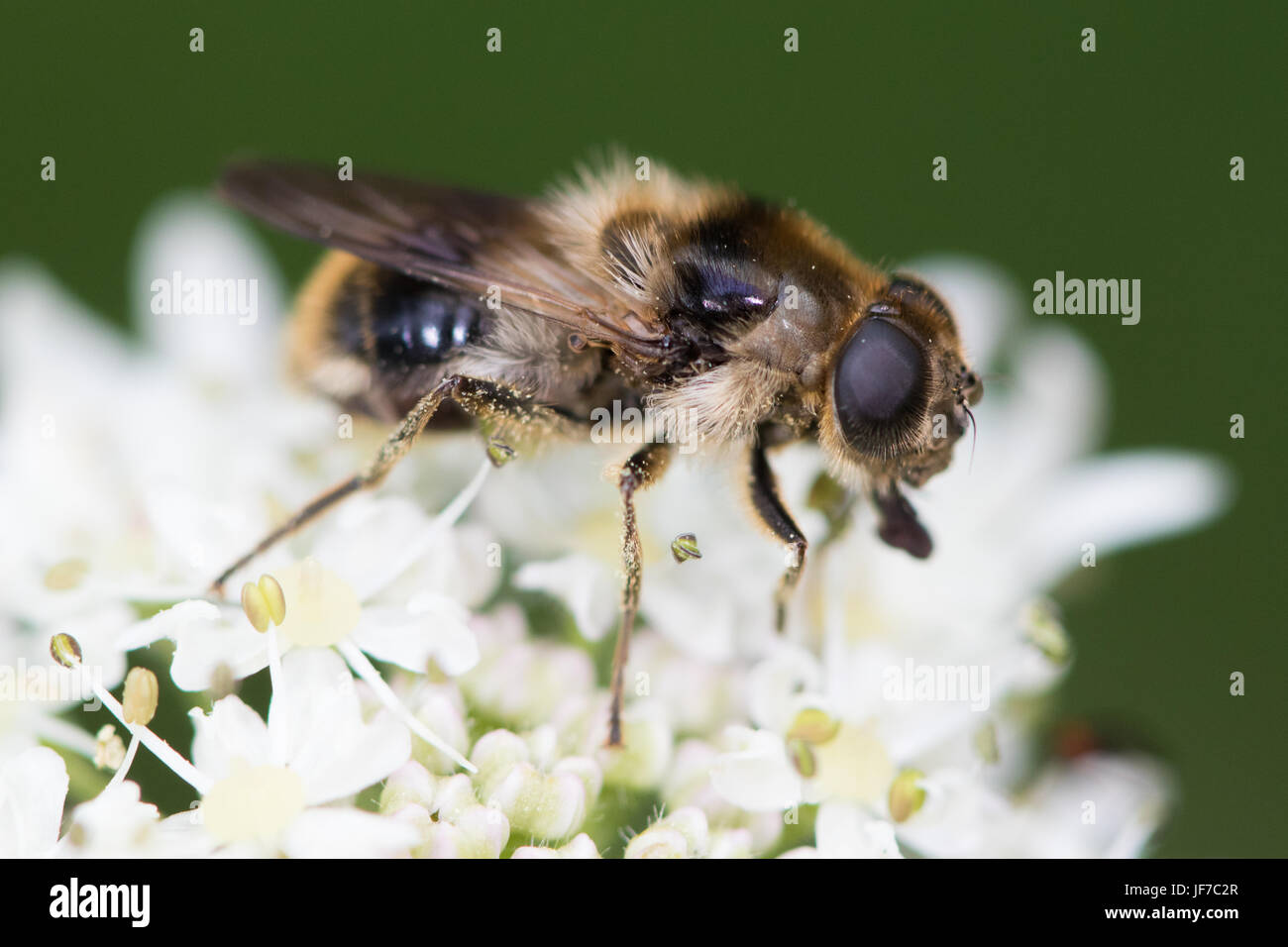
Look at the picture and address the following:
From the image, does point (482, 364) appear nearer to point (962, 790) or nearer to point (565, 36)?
point (962, 790)

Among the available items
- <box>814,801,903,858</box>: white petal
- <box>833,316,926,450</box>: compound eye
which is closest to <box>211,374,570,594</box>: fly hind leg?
<box>833,316,926,450</box>: compound eye

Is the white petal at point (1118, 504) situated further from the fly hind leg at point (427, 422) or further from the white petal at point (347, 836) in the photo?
the white petal at point (347, 836)

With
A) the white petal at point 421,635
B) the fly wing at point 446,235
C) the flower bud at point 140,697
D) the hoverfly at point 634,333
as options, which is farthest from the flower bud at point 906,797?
the flower bud at point 140,697

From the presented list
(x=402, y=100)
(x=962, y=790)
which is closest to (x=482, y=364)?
(x=962, y=790)

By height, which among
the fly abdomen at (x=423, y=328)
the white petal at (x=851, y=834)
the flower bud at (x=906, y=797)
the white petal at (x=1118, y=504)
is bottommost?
the white petal at (x=851, y=834)

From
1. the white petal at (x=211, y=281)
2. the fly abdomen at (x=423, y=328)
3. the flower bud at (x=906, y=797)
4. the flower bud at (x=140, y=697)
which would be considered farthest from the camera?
the white petal at (x=211, y=281)

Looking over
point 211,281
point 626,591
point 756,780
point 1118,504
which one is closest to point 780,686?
point 756,780
